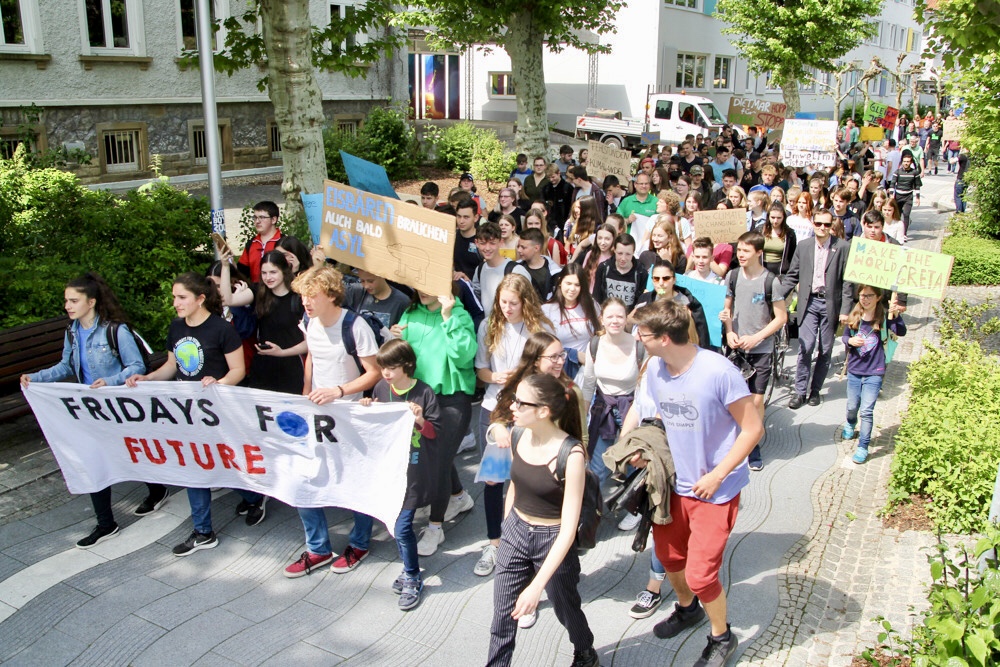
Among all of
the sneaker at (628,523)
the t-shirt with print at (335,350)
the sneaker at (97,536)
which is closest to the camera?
the t-shirt with print at (335,350)

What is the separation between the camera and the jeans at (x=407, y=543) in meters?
4.89

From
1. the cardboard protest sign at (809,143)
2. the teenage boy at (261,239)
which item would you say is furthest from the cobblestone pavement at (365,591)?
the cardboard protest sign at (809,143)

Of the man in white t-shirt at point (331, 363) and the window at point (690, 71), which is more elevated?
the window at point (690, 71)

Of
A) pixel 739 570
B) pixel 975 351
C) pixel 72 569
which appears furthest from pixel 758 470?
pixel 72 569

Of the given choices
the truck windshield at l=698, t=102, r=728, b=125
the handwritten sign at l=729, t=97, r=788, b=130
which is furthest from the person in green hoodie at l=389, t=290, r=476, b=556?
the truck windshield at l=698, t=102, r=728, b=125

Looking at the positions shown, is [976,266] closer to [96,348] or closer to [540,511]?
[540,511]

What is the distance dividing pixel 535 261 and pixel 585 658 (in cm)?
368

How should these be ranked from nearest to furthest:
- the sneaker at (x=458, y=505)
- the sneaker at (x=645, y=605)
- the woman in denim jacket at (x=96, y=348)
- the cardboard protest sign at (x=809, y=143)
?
the sneaker at (x=645, y=605), the woman in denim jacket at (x=96, y=348), the sneaker at (x=458, y=505), the cardboard protest sign at (x=809, y=143)

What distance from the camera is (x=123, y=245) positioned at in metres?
8.59

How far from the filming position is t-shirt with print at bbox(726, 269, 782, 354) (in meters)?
7.06

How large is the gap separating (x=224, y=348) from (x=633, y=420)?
256cm

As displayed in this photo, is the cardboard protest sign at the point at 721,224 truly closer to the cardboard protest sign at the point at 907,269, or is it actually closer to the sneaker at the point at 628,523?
the cardboard protest sign at the point at 907,269

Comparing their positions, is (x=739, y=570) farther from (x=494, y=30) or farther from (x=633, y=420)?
(x=494, y=30)

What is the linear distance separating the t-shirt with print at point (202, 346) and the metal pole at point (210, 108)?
124 inches
